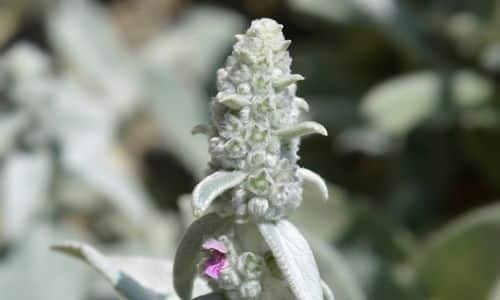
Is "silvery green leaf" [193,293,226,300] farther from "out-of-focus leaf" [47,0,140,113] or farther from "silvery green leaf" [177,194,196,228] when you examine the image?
"out-of-focus leaf" [47,0,140,113]

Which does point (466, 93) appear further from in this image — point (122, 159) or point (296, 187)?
point (296, 187)

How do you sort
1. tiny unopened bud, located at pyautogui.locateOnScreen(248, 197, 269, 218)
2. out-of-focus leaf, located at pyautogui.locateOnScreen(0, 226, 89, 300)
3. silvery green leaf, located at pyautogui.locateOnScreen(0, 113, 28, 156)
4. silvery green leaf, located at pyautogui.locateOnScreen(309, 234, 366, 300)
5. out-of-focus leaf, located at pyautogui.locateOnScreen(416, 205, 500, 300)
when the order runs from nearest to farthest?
1. tiny unopened bud, located at pyautogui.locateOnScreen(248, 197, 269, 218)
2. silvery green leaf, located at pyautogui.locateOnScreen(309, 234, 366, 300)
3. out-of-focus leaf, located at pyautogui.locateOnScreen(416, 205, 500, 300)
4. out-of-focus leaf, located at pyautogui.locateOnScreen(0, 226, 89, 300)
5. silvery green leaf, located at pyautogui.locateOnScreen(0, 113, 28, 156)

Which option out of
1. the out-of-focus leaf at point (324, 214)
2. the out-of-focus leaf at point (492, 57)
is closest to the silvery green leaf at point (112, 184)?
the out-of-focus leaf at point (324, 214)

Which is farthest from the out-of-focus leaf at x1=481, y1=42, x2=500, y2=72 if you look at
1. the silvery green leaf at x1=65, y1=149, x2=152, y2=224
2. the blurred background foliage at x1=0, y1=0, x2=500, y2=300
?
the silvery green leaf at x1=65, y1=149, x2=152, y2=224

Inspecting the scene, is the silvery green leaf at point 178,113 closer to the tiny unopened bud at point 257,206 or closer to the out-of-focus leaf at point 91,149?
the out-of-focus leaf at point 91,149

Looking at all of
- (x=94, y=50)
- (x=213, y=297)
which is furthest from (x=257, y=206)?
(x=94, y=50)
